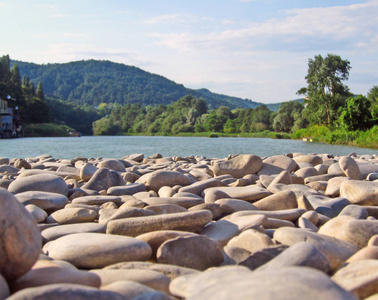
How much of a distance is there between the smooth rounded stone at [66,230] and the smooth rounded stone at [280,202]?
1.74 meters

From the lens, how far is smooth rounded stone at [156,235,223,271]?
7.97ft

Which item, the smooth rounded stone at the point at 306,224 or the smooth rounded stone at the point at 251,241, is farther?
the smooth rounded stone at the point at 306,224

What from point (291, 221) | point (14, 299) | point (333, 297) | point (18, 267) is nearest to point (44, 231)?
point (18, 267)

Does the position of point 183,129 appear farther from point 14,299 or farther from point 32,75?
point 32,75

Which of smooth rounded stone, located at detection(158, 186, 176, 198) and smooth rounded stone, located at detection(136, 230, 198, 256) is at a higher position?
smooth rounded stone, located at detection(136, 230, 198, 256)

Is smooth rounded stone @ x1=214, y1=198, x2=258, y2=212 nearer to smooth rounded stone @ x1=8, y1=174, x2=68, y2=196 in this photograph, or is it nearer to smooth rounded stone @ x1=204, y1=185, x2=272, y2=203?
smooth rounded stone @ x1=204, y1=185, x2=272, y2=203

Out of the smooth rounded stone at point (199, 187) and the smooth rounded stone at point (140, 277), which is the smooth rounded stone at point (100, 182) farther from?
the smooth rounded stone at point (140, 277)

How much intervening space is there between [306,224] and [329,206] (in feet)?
2.56

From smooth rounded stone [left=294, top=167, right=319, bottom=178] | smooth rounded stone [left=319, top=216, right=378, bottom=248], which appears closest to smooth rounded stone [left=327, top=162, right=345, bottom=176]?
smooth rounded stone [left=294, top=167, right=319, bottom=178]

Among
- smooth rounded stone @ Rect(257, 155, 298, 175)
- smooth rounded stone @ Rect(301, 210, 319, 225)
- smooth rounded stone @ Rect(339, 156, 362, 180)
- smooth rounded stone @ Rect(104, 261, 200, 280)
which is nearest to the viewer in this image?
smooth rounded stone @ Rect(104, 261, 200, 280)

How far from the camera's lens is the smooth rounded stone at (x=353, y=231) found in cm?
271

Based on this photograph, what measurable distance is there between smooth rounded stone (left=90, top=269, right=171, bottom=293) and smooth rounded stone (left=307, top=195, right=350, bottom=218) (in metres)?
2.28

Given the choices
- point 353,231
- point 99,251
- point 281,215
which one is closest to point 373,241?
point 353,231

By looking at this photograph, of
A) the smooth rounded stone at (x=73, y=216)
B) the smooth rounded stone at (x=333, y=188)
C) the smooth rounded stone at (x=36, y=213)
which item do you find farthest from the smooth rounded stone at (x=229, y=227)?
the smooth rounded stone at (x=333, y=188)
